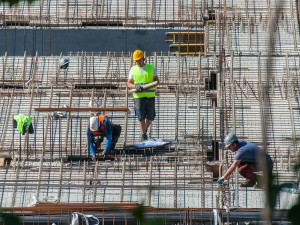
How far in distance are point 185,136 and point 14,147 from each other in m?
3.71

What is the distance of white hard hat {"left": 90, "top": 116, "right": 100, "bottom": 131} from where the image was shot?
40.8ft

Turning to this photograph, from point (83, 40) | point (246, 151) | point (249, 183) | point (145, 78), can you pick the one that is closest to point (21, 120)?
point (145, 78)

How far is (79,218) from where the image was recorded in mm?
9898

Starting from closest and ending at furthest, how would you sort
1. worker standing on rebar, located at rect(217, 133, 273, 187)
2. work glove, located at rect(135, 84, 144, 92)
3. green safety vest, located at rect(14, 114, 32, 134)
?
worker standing on rebar, located at rect(217, 133, 273, 187) < work glove, located at rect(135, 84, 144, 92) < green safety vest, located at rect(14, 114, 32, 134)

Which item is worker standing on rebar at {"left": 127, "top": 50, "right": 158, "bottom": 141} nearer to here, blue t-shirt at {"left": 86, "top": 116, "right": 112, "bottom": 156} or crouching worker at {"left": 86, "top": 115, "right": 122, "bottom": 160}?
crouching worker at {"left": 86, "top": 115, "right": 122, "bottom": 160}

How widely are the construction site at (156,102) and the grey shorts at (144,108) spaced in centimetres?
51

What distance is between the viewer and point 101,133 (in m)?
12.7

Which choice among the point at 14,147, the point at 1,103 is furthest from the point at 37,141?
the point at 1,103

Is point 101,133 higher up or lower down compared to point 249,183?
higher up

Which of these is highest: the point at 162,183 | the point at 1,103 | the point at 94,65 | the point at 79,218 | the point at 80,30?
the point at 80,30

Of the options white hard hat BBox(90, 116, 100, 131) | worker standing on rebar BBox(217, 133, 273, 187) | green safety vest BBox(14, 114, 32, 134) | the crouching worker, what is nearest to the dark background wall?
green safety vest BBox(14, 114, 32, 134)

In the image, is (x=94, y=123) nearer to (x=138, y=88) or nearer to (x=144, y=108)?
(x=138, y=88)

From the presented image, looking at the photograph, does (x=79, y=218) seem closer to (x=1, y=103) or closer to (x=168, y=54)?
(x=1, y=103)

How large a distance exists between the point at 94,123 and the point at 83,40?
5385 millimetres
